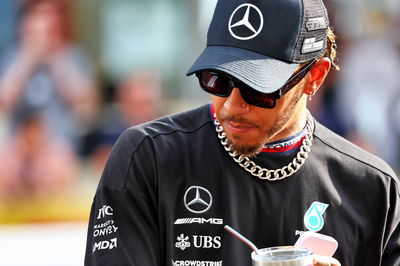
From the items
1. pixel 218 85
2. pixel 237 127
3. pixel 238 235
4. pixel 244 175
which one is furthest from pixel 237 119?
pixel 238 235

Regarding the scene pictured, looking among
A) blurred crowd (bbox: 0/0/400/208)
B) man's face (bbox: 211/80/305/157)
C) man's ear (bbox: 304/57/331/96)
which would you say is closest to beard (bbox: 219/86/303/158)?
man's face (bbox: 211/80/305/157)

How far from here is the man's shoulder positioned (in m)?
3.54

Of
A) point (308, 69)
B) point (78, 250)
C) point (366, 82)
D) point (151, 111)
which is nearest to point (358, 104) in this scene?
point (366, 82)

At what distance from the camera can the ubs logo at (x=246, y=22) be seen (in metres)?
3.29

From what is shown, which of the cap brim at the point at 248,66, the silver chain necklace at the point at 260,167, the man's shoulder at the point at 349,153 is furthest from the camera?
the man's shoulder at the point at 349,153

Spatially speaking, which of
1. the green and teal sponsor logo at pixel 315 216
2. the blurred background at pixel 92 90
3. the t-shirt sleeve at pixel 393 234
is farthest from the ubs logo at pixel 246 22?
the blurred background at pixel 92 90

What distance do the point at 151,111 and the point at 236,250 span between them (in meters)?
5.91

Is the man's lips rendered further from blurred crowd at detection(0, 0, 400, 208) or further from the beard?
blurred crowd at detection(0, 0, 400, 208)

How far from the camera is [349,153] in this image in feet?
11.7

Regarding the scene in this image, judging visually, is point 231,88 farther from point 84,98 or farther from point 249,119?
point 84,98

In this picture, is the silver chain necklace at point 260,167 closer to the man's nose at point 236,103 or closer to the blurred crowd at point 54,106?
the man's nose at point 236,103

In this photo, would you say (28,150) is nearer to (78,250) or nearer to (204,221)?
(78,250)

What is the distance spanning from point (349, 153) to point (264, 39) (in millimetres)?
623

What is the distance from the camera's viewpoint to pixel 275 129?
339 centimetres
